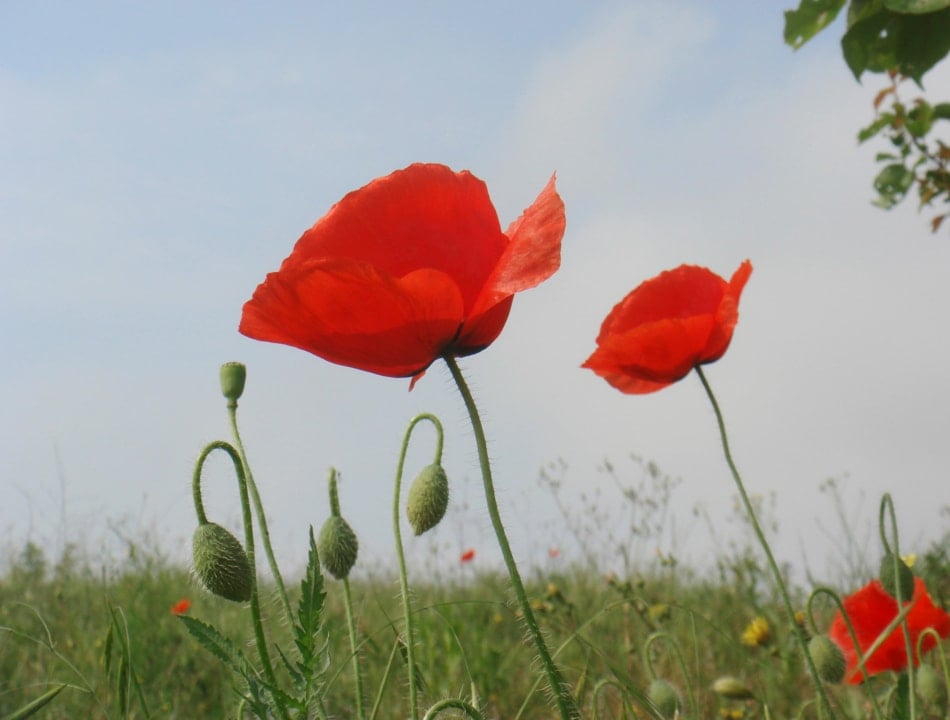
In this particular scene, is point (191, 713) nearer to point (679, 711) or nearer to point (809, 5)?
point (679, 711)

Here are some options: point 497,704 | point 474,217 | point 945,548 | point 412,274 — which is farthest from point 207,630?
point 945,548

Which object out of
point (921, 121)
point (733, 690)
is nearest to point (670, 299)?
point (733, 690)

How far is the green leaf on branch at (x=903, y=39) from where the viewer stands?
90.4 inches

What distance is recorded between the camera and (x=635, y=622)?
428 centimetres

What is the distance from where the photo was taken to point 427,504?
155 cm

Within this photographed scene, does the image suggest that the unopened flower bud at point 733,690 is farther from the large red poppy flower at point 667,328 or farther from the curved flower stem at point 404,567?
the curved flower stem at point 404,567

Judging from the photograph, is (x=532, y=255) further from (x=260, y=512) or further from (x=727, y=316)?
(x=727, y=316)

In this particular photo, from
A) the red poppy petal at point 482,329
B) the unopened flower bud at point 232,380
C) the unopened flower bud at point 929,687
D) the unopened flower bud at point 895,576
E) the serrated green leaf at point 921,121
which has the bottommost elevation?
the unopened flower bud at point 929,687

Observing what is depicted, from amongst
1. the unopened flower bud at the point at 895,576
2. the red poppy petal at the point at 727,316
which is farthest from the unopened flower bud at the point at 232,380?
the unopened flower bud at the point at 895,576

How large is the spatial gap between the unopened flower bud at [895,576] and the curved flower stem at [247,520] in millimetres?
1059

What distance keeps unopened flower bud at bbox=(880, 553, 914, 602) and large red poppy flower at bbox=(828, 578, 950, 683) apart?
1.52 feet

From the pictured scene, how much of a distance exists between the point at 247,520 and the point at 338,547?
278 mm

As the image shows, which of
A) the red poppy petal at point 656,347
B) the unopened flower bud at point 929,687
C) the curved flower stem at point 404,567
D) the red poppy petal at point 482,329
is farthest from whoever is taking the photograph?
the unopened flower bud at point 929,687

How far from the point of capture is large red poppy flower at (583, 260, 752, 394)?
5.95 ft
